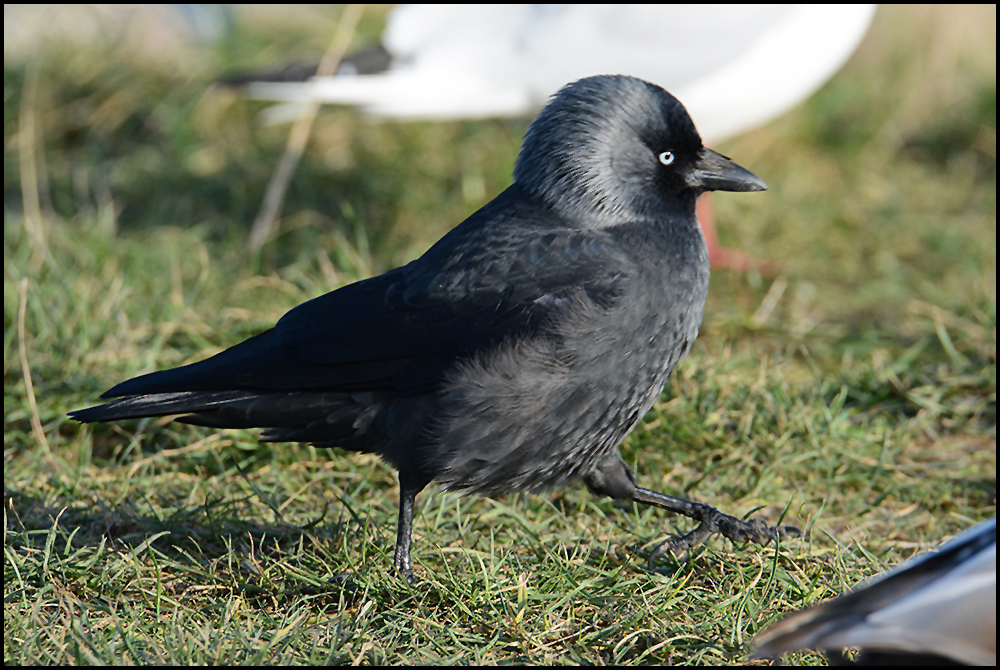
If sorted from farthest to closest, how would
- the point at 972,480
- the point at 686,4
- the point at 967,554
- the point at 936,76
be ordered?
the point at 936,76 → the point at 686,4 → the point at 972,480 → the point at 967,554

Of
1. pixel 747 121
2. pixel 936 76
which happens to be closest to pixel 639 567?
pixel 747 121

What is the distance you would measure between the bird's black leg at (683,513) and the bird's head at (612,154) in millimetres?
728

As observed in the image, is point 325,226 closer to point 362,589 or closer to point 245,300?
point 245,300

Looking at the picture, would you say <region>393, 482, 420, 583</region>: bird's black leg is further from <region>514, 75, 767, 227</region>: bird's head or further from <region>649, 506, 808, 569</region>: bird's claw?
<region>514, 75, 767, 227</region>: bird's head

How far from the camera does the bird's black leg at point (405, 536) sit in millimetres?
2663

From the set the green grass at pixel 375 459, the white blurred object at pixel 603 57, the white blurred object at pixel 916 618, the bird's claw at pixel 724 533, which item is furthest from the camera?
the white blurred object at pixel 603 57

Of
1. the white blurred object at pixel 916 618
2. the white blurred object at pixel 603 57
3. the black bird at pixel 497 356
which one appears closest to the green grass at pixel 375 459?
the black bird at pixel 497 356

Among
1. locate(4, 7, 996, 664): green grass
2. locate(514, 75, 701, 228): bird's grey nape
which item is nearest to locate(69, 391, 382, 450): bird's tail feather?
locate(4, 7, 996, 664): green grass

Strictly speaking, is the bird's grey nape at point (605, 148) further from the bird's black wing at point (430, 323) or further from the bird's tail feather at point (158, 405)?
the bird's tail feather at point (158, 405)

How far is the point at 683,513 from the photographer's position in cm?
289

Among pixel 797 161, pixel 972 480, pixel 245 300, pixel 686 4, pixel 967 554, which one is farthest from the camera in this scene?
pixel 797 161

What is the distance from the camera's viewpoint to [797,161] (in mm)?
6074

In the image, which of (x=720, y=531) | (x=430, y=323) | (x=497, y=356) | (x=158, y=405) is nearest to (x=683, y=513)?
(x=720, y=531)

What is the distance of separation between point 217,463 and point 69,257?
66.7 inches
